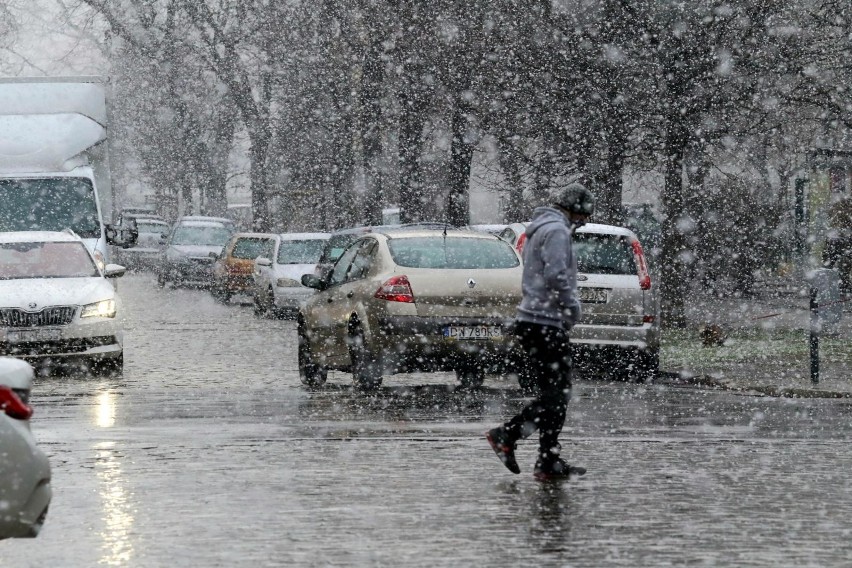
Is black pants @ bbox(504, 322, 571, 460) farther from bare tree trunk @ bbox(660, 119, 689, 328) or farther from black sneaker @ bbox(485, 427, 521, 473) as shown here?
bare tree trunk @ bbox(660, 119, 689, 328)

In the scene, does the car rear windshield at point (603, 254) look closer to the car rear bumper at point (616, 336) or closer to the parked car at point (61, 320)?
the car rear bumper at point (616, 336)

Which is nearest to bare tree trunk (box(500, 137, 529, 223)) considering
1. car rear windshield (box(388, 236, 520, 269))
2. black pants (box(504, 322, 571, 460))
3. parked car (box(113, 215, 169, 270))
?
car rear windshield (box(388, 236, 520, 269))

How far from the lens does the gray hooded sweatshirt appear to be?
9773mm

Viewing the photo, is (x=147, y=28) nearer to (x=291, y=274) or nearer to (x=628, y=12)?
(x=291, y=274)

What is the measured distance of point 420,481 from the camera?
31.8 feet

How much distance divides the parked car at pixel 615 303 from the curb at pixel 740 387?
0.84 feet

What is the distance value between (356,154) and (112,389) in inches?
1401

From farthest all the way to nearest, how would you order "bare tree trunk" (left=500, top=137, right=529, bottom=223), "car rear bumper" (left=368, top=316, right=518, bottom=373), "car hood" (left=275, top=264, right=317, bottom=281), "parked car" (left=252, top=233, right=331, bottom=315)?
1. "car hood" (left=275, top=264, right=317, bottom=281)
2. "parked car" (left=252, top=233, right=331, bottom=315)
3. "bare tree trunk" (left=500, top=137, right=529, bottom=223)
4. "car rear bumper" (left=368, top=316, right=518, bottom=373)

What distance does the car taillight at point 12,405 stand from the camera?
6633 mm

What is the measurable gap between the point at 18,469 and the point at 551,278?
3.99m

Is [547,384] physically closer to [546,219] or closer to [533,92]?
[546,219]

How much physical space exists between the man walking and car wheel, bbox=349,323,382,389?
5.55 metres

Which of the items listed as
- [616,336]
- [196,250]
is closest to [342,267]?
[616,336]

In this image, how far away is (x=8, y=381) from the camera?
6688mm
